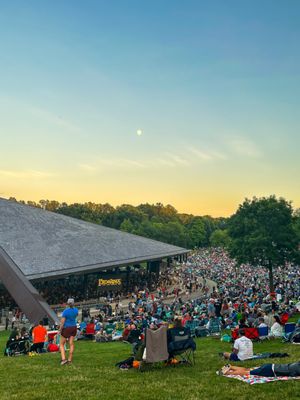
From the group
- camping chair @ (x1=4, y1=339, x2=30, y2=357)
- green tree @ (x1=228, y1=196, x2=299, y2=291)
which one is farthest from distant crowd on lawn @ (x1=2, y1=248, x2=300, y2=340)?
camping chair @ (x1=4, y1=339, x2=30, y2=357)

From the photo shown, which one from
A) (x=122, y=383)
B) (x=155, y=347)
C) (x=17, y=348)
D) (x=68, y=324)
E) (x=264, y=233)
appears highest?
(x=264, y=233)

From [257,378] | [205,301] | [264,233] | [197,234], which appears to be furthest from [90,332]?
[197,234]

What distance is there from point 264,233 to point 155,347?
39.0m

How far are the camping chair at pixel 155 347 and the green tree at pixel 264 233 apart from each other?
36.3 metres

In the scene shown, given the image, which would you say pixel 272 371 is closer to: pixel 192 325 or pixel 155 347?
pixel 155 347

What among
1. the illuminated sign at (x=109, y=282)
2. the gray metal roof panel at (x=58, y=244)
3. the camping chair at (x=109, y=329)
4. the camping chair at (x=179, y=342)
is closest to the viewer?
the camping chair at (x=179, y=342)

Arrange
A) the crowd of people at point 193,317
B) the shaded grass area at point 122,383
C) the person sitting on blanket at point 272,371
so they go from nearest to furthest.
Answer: the shaded grass area at point 122,383 → the person sitting on blanket at point 272,371 → the crowd of people at point 193,317

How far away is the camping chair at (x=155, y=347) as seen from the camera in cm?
960

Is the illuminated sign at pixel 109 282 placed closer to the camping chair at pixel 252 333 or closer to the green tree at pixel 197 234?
the camping chair at pixel 252 333

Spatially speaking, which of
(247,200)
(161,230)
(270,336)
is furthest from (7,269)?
(161,230)

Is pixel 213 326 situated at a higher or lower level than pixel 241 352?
lower

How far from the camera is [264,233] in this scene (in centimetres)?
4638

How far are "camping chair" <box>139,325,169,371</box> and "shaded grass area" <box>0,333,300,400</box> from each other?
0.27 metres

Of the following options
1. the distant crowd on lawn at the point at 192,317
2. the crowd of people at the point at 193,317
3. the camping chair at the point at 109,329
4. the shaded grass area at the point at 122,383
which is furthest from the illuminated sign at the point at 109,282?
the shaded grass area at the point at 122,383
